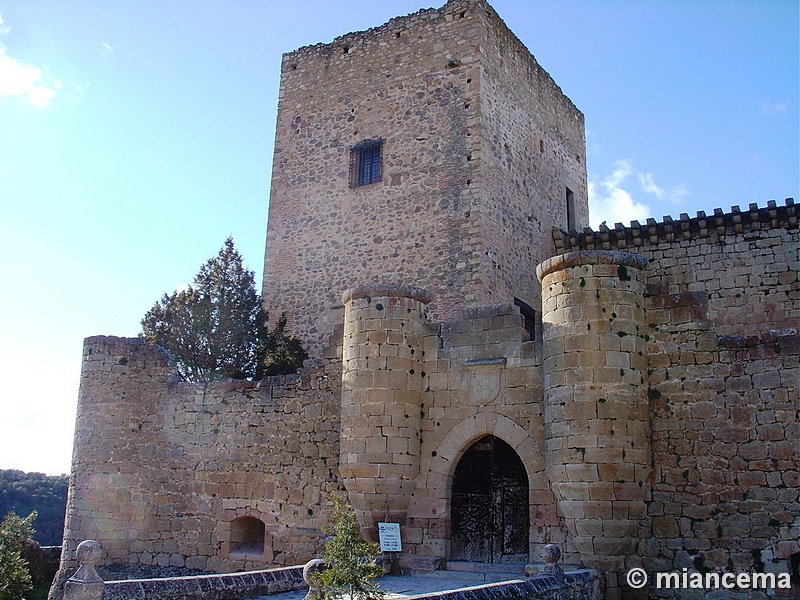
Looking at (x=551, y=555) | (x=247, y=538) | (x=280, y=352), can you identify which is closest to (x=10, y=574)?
(x=247, y=538)

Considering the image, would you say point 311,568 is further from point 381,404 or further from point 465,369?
point 465,369

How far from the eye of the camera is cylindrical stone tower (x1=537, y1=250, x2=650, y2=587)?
9719 millimetres

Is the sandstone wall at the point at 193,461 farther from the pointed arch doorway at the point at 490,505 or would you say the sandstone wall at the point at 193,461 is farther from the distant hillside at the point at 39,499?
the distant hillside at the point at 39,499

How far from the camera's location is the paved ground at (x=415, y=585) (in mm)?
9156

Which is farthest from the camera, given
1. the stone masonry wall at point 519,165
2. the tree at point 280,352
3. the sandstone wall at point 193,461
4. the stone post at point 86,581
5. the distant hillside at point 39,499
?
the distant hillside at point 39,499

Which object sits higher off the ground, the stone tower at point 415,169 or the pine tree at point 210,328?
the stone tower at point 415,169

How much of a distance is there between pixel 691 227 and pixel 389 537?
839 centimetres

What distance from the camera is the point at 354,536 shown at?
8242 millimetres

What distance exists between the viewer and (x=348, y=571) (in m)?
7.91

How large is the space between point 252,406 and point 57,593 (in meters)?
3.95

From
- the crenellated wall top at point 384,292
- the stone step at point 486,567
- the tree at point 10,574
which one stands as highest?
the crenellated wall top at point 384,292

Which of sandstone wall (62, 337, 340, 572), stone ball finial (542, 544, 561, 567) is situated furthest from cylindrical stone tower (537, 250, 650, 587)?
sandstone wall (62, 337, 340, 572)

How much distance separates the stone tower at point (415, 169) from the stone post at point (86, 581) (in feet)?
29.8

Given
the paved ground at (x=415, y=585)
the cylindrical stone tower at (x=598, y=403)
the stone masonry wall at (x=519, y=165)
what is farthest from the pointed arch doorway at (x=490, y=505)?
the stone masonry wall at (x=519, y=165)
